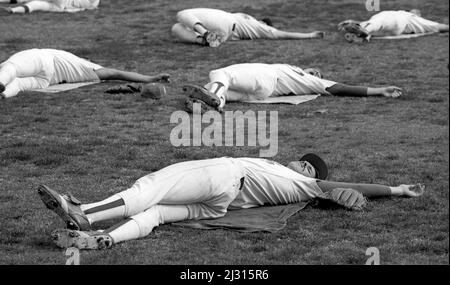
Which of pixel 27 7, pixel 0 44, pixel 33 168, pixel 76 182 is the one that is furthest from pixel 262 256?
pixel 27 7

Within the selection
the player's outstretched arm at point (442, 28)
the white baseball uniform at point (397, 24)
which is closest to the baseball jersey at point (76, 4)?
the white baseball uniform at point (397, 24)

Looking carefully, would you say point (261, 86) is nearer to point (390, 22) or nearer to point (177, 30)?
point (177, 30)

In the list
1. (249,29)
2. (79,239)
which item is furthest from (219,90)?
(249,29)

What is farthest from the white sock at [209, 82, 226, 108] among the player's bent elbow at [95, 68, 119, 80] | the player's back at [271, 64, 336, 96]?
the player's bent elbow at [95, 68, 119, 80]

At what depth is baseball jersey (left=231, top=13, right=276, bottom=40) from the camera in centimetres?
1446

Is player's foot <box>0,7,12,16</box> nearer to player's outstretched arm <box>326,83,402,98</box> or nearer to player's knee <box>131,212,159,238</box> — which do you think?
player's outstretched arm <box>326,83,402,98</box>

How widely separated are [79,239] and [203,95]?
14.1ft

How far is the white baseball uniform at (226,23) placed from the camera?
45.3 feet

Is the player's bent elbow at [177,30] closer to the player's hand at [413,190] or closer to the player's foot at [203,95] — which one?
the player's foot at [203,95]

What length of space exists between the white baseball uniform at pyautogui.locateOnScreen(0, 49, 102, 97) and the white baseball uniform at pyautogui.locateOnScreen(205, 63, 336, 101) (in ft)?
5.98

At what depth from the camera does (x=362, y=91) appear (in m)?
10.9

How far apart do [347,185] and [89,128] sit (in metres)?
3.35
